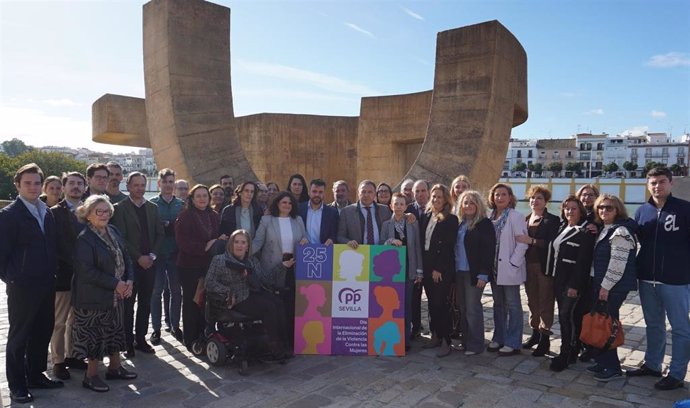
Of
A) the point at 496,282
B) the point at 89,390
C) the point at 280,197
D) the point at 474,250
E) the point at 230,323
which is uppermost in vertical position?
the point at 280,197

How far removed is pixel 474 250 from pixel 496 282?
42 cm

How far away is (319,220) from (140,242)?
180 centimetres

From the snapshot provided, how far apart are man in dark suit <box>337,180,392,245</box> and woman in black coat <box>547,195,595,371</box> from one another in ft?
5.60

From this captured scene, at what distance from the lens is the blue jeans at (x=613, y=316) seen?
4109 millimetres

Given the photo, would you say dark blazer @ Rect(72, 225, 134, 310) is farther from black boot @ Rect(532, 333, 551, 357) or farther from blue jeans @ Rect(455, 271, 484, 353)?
black boot @ Rect(532, 333, 551, 357)

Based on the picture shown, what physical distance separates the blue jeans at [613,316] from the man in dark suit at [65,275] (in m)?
4.46

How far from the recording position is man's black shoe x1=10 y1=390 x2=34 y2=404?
354 cm

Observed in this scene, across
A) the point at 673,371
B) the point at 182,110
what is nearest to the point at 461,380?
the point at 673,371

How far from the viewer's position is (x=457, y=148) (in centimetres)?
873

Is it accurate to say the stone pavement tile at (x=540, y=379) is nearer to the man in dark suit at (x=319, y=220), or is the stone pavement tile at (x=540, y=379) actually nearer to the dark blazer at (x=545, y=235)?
the dark blazer at (x=545, y=235)

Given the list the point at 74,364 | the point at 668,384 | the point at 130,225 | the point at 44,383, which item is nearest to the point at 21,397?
the point at 44,383

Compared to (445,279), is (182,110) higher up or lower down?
higher up

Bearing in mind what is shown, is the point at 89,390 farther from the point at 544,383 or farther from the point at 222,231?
the point at 544,383

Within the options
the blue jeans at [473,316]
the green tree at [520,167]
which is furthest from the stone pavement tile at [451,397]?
the green tree at [520,167]
